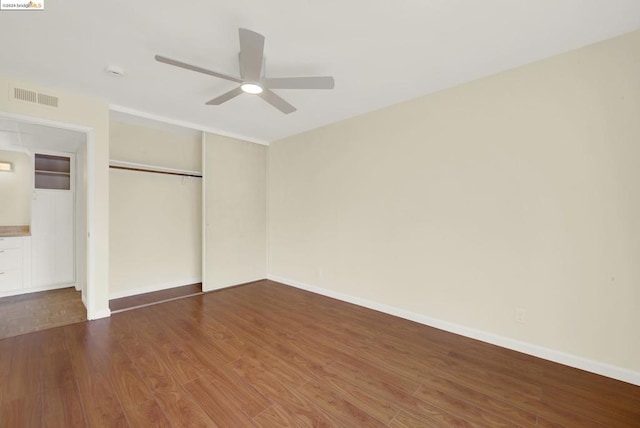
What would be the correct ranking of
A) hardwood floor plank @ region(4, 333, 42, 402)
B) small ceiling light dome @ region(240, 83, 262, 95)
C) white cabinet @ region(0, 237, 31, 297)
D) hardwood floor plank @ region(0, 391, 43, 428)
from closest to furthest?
hardwood floor plank @ region(0, 391, 43, 428), hardwood floor plank @ region(4, 333, 42, 402), small ceiling light dome @ region(240, 83, 262, 95), white cabinet @ region(0, 237, 31, 297)

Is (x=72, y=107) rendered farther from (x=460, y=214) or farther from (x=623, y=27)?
(x=623, y=27)

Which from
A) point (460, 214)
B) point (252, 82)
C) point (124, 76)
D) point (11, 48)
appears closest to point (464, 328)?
point (460, 214)

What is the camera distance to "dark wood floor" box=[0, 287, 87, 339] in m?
2.82

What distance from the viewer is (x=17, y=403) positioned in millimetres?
1712

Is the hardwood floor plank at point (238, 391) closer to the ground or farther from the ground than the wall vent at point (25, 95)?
closer to the ground

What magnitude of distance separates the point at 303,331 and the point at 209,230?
7.52 feet

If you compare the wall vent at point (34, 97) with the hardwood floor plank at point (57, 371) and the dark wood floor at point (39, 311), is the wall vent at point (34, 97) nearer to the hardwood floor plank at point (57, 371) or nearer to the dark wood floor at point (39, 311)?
the dark wood floor at point (39, 311)

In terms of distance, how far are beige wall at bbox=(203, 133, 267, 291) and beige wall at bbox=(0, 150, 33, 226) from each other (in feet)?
11.4

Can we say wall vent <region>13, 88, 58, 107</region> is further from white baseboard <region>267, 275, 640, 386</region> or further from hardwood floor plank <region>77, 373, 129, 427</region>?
white baseboard <region>267, 275, 640, 386</region>

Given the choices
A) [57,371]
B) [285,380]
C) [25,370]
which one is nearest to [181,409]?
[285,380]

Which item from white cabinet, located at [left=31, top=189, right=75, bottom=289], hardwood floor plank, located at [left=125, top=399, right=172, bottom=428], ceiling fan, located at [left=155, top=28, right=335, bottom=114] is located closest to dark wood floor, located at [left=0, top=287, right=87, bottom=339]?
white cabinet, located at [left=31, top=189, right=75, bottom=289]

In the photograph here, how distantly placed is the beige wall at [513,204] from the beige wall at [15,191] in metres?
5.73

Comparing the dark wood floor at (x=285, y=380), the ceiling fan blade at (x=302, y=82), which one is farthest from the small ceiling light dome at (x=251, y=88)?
the dark wood floor at (x=285, y=380)

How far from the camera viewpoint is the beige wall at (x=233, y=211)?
4098mm
